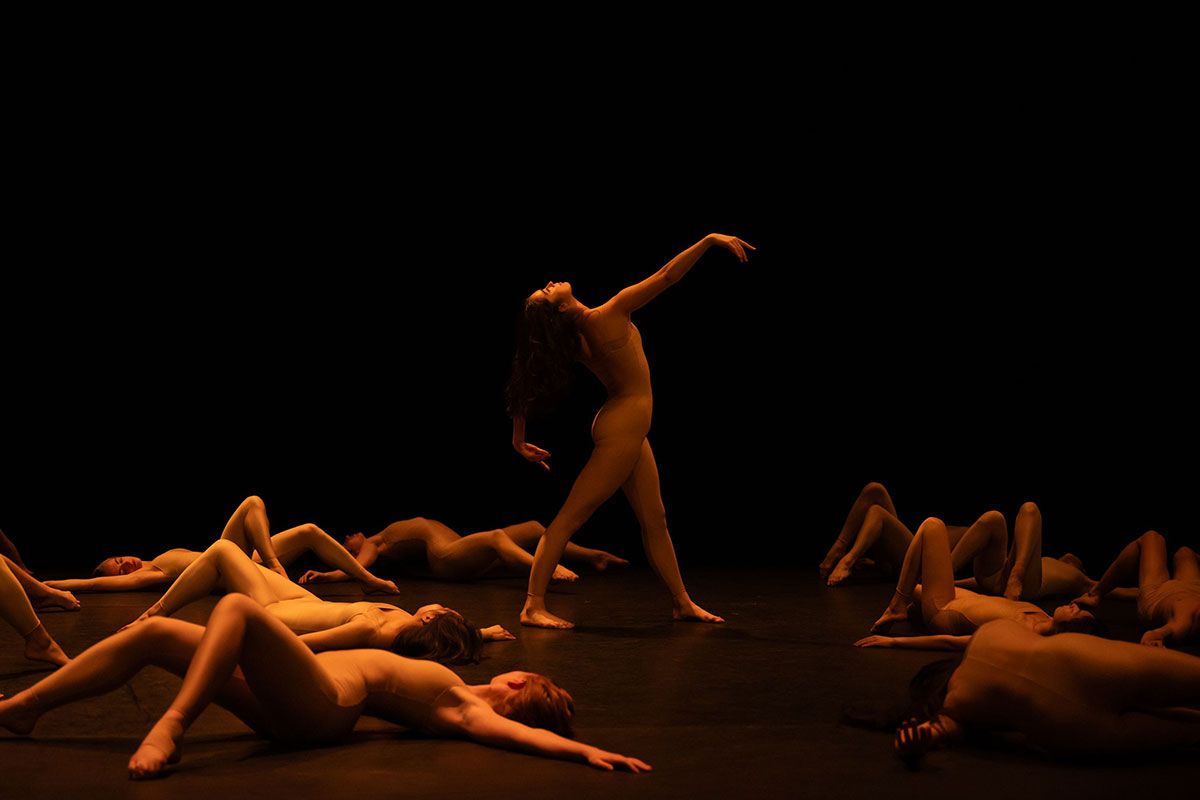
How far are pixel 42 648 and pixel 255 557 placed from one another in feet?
5.37

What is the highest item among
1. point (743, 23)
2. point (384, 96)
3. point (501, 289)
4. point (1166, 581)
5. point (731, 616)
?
point (743, 23)

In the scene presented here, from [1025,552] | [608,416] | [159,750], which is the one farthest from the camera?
[1025,552]

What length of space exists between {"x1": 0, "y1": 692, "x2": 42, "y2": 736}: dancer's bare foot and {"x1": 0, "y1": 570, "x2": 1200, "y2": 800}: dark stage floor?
55mm

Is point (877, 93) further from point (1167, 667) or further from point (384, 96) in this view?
point (1167, 667)

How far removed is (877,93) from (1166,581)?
422cm

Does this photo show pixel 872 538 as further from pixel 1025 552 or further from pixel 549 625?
pixel 549 625

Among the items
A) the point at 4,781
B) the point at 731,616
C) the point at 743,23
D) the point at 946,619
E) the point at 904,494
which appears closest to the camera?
the point at 4,781

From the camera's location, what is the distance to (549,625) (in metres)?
5.04

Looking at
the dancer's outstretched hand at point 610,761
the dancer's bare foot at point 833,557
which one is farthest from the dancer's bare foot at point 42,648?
the dancer's bare foot at point 833,557

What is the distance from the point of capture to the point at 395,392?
8562mm

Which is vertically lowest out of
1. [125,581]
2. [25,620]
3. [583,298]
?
[125,581]

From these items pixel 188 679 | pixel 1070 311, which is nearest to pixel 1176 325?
pixel 1070 311

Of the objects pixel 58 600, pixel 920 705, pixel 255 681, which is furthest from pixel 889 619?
pixel 58 600

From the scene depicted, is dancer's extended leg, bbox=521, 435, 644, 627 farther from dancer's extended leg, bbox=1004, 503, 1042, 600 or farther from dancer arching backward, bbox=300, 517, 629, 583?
dancer's extended leg, bbox=1004, 503, 1042, 600
